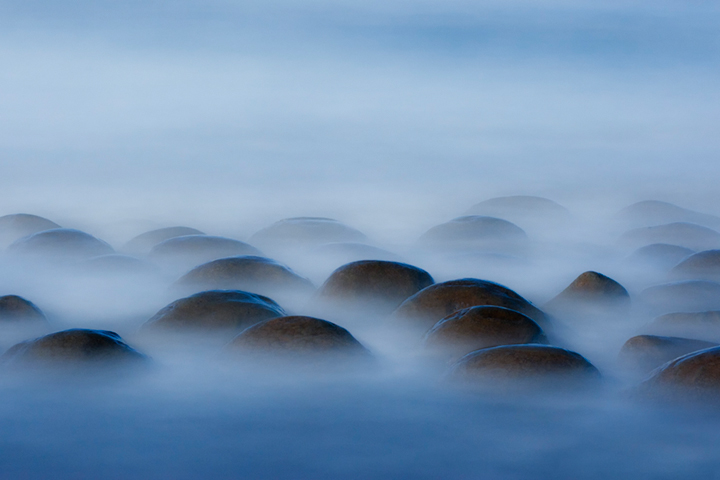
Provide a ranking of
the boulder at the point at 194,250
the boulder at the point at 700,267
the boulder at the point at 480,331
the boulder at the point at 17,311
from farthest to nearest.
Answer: the boulder at the point at 194,250, the boulder at the point at 700,267, the boulder at the point at 17,311, the boulder at the point at 480,331

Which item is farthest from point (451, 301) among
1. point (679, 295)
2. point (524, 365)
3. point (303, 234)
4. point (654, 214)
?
point (654, 214)

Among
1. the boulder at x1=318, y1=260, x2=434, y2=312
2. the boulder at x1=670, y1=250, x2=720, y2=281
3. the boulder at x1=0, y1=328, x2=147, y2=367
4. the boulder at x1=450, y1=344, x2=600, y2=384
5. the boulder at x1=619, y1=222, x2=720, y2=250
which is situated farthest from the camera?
the boulder at x1=619, y1=222, x2=720, y2=250

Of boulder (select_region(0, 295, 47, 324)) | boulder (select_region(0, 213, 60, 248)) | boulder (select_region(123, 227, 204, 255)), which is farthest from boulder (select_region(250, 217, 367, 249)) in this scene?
boulder (select_region(0, 295, 47, 324))

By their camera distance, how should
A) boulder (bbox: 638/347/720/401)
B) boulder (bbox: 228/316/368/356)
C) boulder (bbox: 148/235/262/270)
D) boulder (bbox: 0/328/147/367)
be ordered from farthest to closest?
boulder (bbox: 148/235/262/270), boulder (bbox: 228/316/368/356), boulder (bbox: 0/328/147/367), boulder (bbox: 638/347/720/401)

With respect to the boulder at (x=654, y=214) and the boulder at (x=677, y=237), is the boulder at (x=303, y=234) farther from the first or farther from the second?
the boulder at (x=654, y=214)

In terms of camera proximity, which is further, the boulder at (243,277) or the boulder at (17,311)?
the boulder at (243,277)

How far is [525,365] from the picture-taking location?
277 cm

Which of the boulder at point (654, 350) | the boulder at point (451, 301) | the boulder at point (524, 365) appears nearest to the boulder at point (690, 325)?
the boulder at point (654, 350)

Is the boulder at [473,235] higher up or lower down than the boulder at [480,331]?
higher up

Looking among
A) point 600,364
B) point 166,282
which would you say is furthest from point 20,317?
point 600,364

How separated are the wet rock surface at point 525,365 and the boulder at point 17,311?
2.03 m

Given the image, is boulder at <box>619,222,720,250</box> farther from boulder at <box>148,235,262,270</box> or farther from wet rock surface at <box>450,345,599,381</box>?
wet rock surface at <box>450,345,599,381</box>

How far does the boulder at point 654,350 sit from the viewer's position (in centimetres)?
317

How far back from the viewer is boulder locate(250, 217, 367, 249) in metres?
6.46
